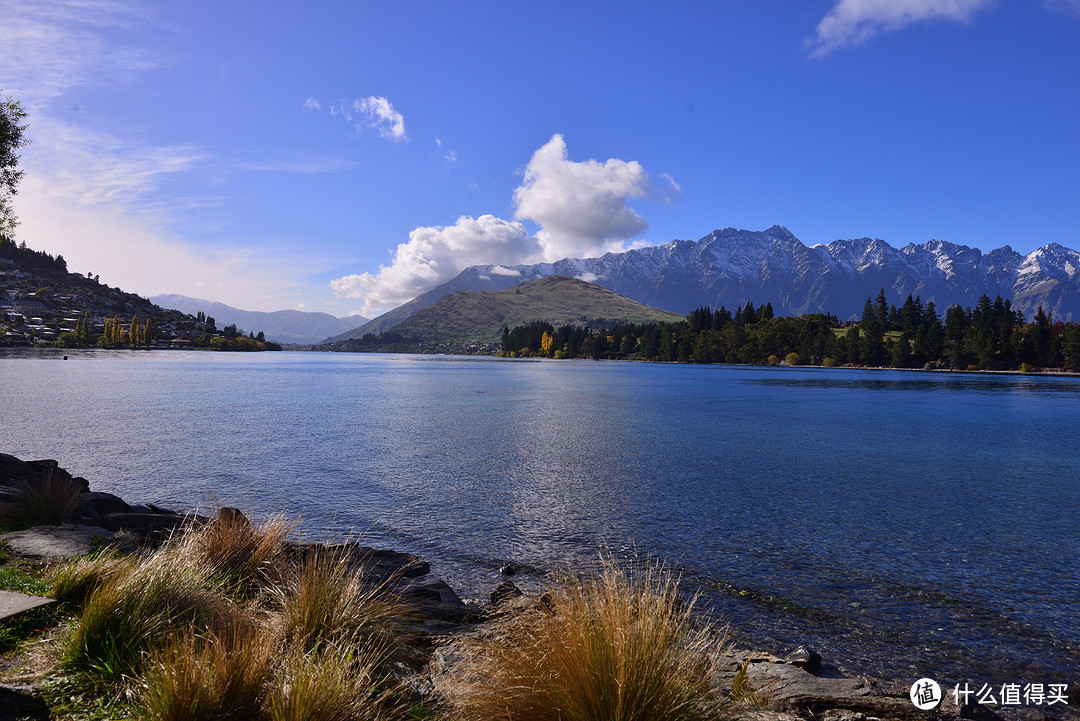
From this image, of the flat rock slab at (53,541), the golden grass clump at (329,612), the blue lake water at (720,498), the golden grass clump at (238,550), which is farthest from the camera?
the blue lake water at (720,498)

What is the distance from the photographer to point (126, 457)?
32.1m

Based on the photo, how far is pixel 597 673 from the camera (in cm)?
600

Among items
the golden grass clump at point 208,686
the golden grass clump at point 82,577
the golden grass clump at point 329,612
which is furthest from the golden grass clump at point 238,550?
the golden grass clump at point 208,686

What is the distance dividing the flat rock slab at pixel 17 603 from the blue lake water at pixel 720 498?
9399 millimetres

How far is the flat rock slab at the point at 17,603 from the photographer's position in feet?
26.7

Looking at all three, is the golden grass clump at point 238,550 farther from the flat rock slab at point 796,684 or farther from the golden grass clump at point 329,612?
the flat rock slab at point 796,684

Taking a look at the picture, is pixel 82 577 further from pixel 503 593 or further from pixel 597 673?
pixel 597 673

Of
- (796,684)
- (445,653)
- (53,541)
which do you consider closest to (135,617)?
(445,653)

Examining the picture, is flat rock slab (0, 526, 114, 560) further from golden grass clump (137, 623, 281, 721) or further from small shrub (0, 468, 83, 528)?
golden grass clump (137, 623, 281, 721)

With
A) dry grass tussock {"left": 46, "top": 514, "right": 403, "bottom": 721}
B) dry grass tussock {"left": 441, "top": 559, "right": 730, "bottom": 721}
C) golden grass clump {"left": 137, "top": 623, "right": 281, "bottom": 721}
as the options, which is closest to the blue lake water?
dry grass tussock {"left": 46, "top": 514, "right": 403, "bottom": 721}

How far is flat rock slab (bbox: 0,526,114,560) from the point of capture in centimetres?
1207

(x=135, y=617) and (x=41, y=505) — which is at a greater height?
(x=135, y=617)

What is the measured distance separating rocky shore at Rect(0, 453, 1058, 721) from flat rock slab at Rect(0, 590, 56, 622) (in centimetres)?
218

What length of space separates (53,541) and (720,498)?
76.0 ft
